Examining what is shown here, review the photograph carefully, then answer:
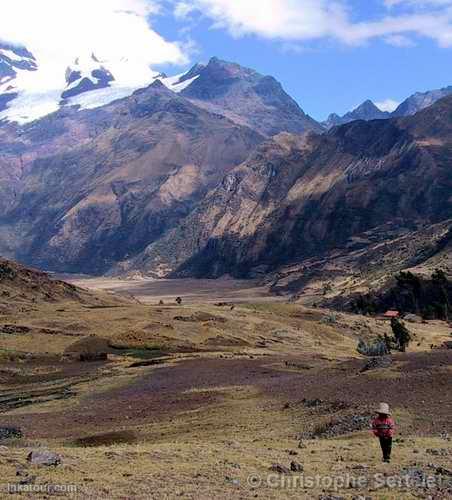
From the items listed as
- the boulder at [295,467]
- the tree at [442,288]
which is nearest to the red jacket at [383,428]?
the boulder at [295,467]

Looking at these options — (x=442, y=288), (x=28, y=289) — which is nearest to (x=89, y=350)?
(x=28, y=289)

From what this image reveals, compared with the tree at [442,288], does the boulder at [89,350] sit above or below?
below

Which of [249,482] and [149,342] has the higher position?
[249,482]

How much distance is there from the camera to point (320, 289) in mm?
181375

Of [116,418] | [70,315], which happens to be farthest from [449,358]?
[70,315]

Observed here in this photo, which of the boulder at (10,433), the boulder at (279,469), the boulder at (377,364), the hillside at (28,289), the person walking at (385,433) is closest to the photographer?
the boulder at (279,469)

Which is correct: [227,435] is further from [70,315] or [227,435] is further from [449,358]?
[70,315]

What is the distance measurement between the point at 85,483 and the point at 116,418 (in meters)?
19.7

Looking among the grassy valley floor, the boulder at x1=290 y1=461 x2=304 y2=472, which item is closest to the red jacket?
the grassy valley floor

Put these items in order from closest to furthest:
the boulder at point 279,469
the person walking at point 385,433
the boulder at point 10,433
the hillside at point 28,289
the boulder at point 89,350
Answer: the boulder at point 279,469 → the person walking at point 385,433 → the boulder at point 10,433 → the boulder at point 89,350 → the hillside at point 28,289

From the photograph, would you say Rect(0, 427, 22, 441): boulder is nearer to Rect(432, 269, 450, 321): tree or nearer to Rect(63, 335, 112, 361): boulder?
Rect(63, 335, 112, 361): boulder

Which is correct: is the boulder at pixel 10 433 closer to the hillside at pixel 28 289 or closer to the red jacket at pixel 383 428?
the red jacket at pixel 383 428

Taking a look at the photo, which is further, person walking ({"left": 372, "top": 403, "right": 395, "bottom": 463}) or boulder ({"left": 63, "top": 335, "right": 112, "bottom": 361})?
boulder ({"left": 63, "top": 335, "right": 112, "bottom": 361})

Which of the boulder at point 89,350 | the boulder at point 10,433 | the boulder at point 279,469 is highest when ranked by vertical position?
the boulder at point 279,469
